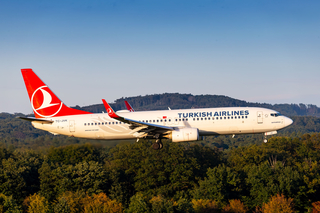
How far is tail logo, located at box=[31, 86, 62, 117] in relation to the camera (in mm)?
46719

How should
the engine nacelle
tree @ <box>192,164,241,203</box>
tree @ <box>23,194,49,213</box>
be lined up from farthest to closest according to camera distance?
tree @ <box>192,164,241,203</box>, tree @ <box>23,194,49,213</box>, the engine nacelle

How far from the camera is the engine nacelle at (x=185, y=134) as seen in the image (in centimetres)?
4031

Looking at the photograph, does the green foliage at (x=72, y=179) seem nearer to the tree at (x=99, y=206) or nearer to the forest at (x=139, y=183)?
the forest at (x=139, y=183)

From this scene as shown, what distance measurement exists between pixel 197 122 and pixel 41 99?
21.3m

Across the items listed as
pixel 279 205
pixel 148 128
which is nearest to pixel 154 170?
pixel 279 205

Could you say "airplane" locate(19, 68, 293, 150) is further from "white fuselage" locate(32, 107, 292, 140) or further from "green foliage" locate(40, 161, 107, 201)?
"green foliage" locate(40, 161, 107, 201)

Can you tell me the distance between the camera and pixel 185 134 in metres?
40.5

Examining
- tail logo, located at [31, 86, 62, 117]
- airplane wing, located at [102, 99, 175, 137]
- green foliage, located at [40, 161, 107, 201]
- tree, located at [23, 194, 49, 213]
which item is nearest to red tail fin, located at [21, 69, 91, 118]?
tail logo, located at [31, 86, 62, 117]

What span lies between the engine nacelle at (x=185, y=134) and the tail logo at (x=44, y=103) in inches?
650

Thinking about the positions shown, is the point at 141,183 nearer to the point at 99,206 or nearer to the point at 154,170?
the point at 154,170

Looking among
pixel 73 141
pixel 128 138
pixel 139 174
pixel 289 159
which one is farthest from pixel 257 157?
pixel 128 138

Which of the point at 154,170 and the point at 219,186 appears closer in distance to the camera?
the point at 219,186

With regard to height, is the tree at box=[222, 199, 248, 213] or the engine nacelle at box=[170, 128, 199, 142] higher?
the engine nacelle at box=[170, 128, 199, 142]

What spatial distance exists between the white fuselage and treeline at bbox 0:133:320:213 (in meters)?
29.6
